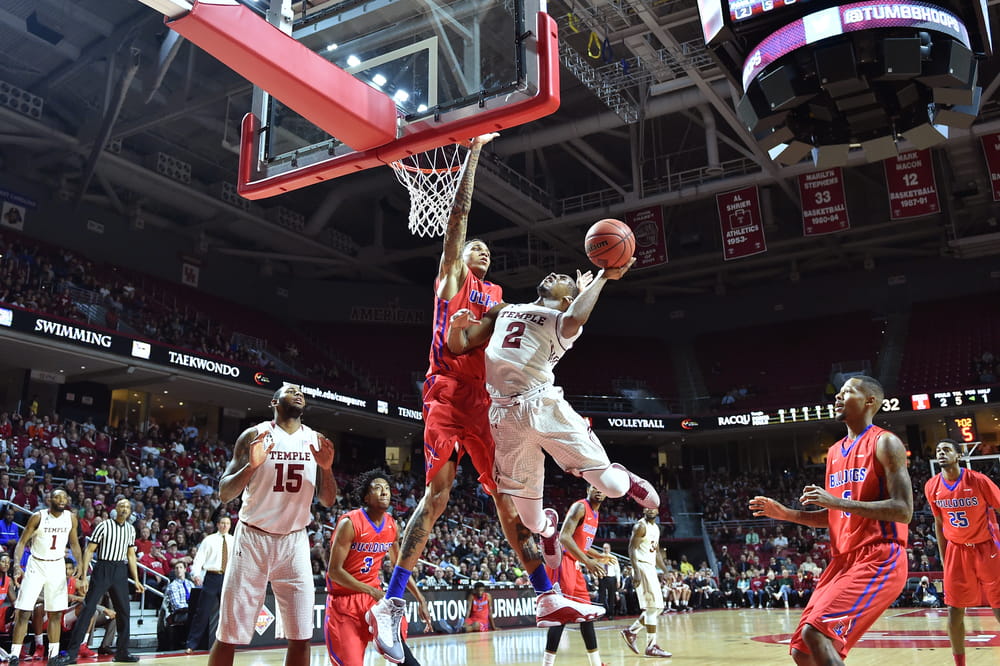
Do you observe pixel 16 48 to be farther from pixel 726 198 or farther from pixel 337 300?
pixel 726 198

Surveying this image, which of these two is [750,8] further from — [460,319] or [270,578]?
[270,578]

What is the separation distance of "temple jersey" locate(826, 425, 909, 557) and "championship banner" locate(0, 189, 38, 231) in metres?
21.3

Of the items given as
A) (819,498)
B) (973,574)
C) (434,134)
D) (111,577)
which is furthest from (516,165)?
(819,498)

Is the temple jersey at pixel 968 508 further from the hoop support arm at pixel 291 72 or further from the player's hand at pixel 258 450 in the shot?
the player's hand at pixel 258 450

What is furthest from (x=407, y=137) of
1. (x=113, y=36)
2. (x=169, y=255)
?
(x=169, y=255)

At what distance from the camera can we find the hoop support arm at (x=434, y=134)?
5195 millimetres

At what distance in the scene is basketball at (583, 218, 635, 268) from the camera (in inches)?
181

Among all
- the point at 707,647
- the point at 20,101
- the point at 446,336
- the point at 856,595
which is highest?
the point at 20,101

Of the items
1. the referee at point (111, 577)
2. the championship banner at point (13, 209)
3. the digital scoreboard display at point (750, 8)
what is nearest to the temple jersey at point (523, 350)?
the digital scoreboard display at point (750, 8)

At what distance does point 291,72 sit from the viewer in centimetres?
515

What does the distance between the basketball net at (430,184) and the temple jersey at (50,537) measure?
4.93 m

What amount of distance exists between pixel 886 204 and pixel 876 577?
82.0 feet

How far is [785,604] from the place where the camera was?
20.2 metres

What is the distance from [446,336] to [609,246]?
1197mm
